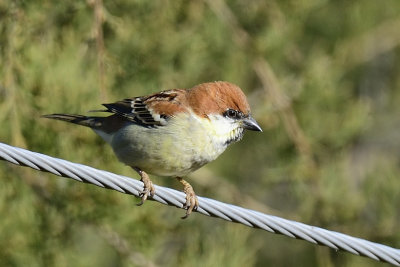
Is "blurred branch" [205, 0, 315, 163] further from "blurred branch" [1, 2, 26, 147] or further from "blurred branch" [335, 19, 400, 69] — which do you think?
"blurred branch" [1, 2, 26, 147]

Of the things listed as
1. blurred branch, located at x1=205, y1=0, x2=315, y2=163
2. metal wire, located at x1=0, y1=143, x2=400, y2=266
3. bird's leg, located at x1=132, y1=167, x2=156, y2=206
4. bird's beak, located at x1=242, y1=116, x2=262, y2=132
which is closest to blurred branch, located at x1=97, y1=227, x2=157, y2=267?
bird's leg, located at x1=132, y1=167, x2=156, y2=206

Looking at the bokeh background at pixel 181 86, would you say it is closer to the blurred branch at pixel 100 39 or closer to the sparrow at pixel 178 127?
the blurred branch at pixel 100 39

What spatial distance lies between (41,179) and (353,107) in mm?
3232

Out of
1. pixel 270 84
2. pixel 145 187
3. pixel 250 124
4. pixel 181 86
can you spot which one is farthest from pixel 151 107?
pixel 270 84

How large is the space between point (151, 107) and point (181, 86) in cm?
170

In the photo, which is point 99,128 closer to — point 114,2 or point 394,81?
point 114,2

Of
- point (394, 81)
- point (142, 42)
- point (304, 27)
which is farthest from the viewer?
point (394, 81)

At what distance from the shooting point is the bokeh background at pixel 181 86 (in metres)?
5.74

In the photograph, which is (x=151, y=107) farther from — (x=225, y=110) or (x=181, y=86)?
(x=181, y=86)

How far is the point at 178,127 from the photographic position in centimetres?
508

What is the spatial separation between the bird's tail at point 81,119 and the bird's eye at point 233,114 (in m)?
1.04

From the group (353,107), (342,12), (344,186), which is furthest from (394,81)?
(344,186)

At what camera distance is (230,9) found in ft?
24.4

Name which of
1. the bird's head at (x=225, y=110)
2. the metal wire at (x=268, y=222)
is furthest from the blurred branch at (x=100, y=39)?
the metal wire at (x=268, y=222)
